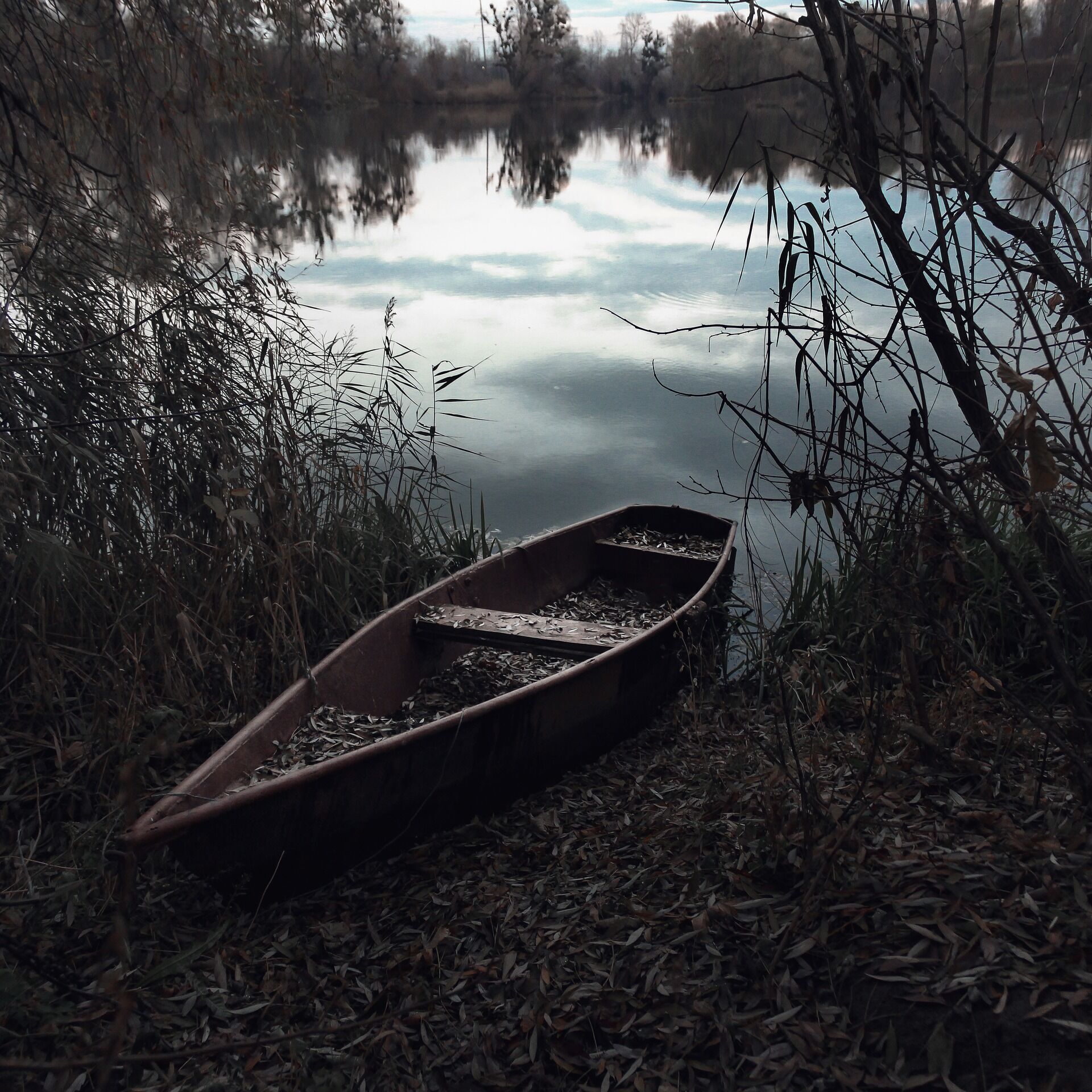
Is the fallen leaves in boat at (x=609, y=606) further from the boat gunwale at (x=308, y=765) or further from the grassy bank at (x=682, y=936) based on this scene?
the grassy bank at (x=682, y=936)

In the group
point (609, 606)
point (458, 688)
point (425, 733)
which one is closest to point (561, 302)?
point (609, 606)

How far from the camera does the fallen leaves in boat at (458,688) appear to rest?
3441 millimetres

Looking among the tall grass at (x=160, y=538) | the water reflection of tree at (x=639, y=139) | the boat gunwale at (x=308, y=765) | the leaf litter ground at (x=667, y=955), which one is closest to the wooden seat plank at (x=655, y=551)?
the boat gunwale at (x=308, y=765)

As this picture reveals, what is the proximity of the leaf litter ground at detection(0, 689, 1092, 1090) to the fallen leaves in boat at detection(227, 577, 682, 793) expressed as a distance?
454mm

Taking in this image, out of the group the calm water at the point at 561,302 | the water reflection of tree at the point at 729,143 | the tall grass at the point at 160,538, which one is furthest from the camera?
the water reflection of tree at the point at 729,143

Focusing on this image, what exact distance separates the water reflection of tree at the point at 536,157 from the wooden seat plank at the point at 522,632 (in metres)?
24.3

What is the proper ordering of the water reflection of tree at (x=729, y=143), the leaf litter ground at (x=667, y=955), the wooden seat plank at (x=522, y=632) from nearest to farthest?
1. the leaf litter ground at (x=667, y=955)
2. the wooden seat plank at (x=522, y=632)
3. the water reflection of tree at (x=729, y=143)

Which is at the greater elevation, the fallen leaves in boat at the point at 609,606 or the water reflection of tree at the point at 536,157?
the water reflection of tree at the point at 536,157

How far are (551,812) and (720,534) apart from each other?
113 inches

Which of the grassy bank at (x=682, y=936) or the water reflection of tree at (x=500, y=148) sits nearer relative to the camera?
the grassy bank at (x=682, y=936)

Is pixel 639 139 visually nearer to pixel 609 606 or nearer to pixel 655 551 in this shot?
pixel 655 551

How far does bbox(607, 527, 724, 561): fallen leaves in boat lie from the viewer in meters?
6.05

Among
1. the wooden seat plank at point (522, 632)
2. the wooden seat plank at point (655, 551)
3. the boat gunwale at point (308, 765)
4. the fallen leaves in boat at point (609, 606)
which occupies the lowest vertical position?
the fallen leaves in boat at point (609, 606)

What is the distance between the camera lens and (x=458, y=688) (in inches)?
174
